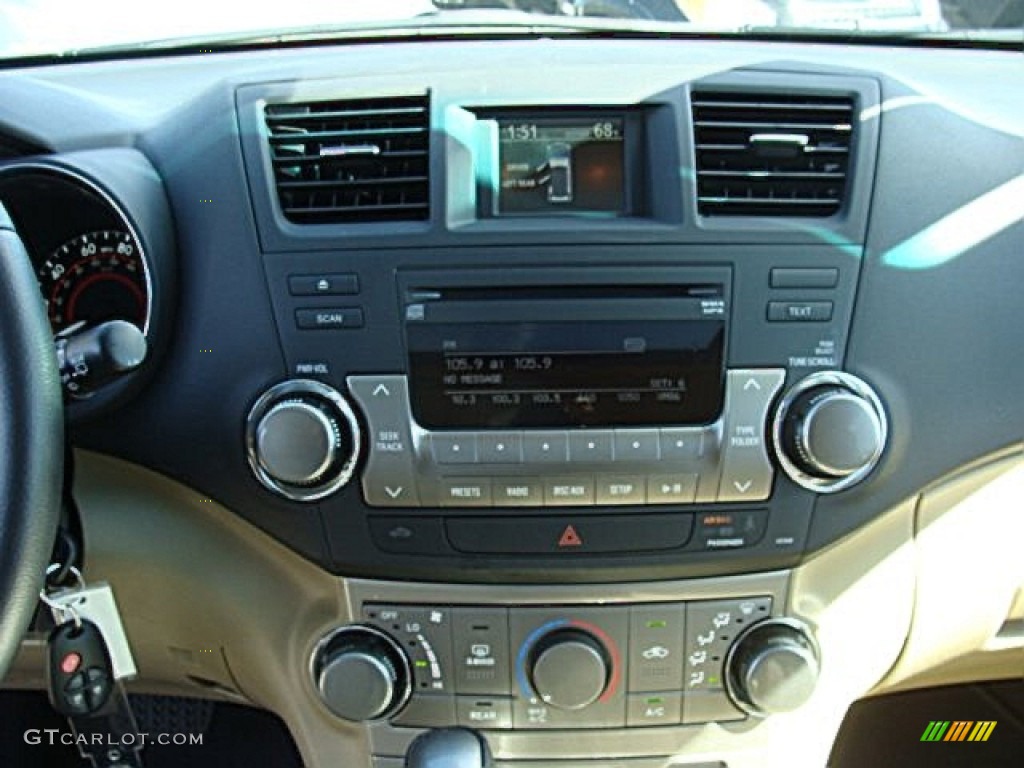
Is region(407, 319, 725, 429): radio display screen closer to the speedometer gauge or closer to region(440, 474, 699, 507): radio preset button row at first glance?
region(440, 474, 699, 507): radio preset button row

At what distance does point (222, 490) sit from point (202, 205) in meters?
0.34

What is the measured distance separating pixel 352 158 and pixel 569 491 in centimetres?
46

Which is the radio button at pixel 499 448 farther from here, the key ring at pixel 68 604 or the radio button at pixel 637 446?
the key ring at pixel 68 604

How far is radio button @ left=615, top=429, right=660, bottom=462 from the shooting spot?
4.37 feet

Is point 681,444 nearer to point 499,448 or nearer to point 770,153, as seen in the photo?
point 499,448

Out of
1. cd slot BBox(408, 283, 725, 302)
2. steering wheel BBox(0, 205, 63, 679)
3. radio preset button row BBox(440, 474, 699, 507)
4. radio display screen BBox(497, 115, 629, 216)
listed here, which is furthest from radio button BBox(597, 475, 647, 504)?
steering wheel BBox(0, 205, 63, 679)

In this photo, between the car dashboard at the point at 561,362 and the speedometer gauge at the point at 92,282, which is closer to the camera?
the car dashboard at the point at 561,362

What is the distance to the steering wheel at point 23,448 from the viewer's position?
1042 millimetres

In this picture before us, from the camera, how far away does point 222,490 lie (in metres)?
1.41

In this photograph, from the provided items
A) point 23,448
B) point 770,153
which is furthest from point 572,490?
point 23,448

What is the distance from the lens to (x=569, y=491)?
1.34 metres

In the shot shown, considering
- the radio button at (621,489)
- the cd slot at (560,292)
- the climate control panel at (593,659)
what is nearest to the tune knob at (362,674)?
the climate control panel at (593,659)

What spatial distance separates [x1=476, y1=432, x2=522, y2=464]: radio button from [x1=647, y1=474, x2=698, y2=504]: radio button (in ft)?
0.52

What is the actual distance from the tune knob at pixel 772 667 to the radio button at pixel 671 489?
20 centimetres
